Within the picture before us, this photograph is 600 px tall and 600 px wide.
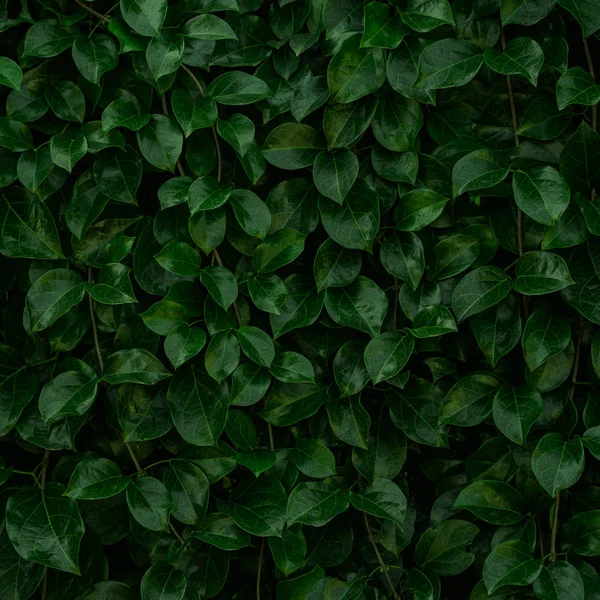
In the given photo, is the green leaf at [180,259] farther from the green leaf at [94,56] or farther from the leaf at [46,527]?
the leaf at [46,527]

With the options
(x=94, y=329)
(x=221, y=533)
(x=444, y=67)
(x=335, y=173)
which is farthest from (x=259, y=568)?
(x=444, y=67)

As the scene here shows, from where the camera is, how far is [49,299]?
57.9 inches

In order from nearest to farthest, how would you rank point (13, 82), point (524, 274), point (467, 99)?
point (13, 82), point (524, 274), point (467, 99)

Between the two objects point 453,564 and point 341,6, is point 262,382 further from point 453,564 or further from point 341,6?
point 341,6

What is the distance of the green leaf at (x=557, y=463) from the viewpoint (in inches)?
56.0

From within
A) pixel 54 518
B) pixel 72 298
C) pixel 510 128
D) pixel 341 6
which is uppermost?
pixel 341 6

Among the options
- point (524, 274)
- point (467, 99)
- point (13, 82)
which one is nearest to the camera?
point (13, 82)

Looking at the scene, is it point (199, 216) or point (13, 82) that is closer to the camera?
point (13, 82)

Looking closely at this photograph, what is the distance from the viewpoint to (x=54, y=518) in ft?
4.80

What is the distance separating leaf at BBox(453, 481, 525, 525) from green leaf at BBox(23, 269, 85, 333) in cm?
86

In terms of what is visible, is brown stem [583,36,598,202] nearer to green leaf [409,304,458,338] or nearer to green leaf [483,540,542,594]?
green leaf [409,304,458,338]

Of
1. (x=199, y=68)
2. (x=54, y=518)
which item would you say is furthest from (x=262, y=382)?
(x=199, y=68)

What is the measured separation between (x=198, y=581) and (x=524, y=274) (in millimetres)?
910

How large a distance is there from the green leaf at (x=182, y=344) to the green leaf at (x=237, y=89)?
450 millimetres
